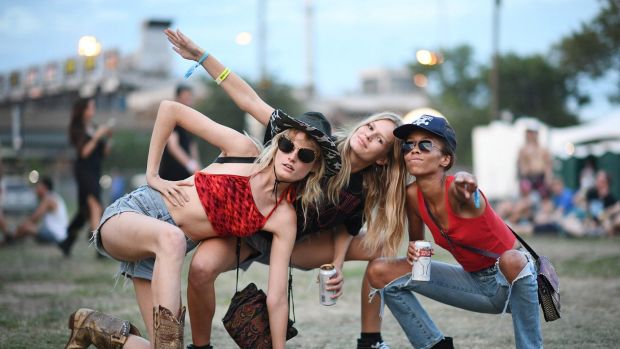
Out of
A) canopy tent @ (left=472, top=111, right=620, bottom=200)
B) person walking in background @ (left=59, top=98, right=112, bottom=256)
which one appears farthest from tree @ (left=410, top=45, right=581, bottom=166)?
person walking in background @ (left=59, top=98, right=112, bottom=256)

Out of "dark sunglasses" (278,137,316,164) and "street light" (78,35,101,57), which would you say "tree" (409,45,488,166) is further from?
"dark sunglasses" (278,137,316,164)

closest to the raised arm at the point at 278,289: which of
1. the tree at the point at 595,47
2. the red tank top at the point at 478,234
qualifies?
the red tank top at the point at 478,234

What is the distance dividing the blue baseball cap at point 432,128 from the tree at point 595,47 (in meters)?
19.1

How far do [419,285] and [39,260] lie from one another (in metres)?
7.73

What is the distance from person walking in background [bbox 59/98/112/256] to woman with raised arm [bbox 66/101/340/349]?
20.4 ft

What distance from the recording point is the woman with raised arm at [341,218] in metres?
4.69

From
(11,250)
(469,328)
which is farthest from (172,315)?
(11,250)

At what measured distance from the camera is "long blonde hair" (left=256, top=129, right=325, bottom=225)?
451 centimetres

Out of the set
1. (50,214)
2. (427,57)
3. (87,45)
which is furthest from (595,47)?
(50,214)

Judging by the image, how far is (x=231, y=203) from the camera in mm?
4504

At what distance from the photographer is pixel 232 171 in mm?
4578

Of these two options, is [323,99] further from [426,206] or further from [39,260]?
[426,206]

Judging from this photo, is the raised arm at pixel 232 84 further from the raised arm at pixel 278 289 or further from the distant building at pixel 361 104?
the distant building at pixel 361 104

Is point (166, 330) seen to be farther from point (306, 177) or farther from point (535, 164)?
point (535, 164)
